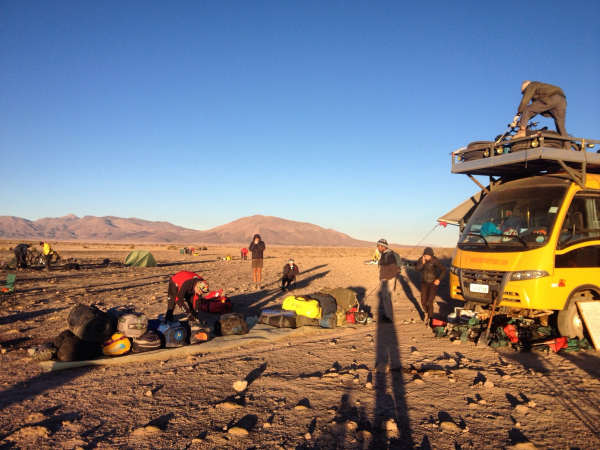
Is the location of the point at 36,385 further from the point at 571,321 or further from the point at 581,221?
the point at 581,221

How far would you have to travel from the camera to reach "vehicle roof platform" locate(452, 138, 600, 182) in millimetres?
7711

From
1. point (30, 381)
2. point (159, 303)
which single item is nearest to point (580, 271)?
point (30, 381)

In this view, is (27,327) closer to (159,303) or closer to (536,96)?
(159,303)

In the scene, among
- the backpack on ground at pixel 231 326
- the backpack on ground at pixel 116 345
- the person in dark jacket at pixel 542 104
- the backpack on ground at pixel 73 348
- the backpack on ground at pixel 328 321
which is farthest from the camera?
the backpack on ground at pixel 328 321

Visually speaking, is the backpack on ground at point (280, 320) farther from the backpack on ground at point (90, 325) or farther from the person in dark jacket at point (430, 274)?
the backpack on ground at point (90, 325)

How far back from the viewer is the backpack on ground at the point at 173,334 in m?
7.27

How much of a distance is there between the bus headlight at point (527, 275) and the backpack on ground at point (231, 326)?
538 centimetres

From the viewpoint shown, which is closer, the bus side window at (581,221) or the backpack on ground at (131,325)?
the backpack on ground at (131,325)

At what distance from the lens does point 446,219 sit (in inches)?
438

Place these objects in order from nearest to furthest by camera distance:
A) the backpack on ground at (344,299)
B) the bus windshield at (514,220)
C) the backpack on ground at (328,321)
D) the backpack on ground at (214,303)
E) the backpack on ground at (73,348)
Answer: the backpack on ground at (73,348), the bus windshield at (514,220), the backpack on ground at (328,321), the backpack on ground at (344,299), the backpack on ground at (214,303)

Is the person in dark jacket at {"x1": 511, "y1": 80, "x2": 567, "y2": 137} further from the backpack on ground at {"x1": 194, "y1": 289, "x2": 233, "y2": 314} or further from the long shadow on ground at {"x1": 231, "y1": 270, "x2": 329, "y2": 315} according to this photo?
the long shadow on ground at {"x1": 231, "y1": 270, "x2": 329, "y2": 315}

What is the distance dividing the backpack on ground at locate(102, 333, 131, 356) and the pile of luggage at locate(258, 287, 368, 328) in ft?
10.7

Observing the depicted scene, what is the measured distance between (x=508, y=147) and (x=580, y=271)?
2992mm

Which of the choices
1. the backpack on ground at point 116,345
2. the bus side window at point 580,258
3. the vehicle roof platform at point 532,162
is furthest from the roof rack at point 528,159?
the backpack on ground at point 116,345
